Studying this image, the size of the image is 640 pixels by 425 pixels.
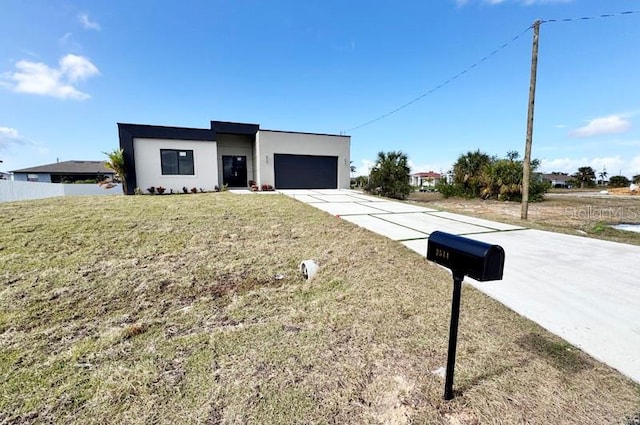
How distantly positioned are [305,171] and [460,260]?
15.5 metres

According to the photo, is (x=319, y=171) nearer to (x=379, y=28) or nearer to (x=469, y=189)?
(x=379, y=28)

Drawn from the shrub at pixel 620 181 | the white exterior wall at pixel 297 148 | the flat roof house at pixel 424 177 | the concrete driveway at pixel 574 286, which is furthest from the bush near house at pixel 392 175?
the shrub at pixel 620 181

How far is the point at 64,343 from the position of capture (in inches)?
81.9

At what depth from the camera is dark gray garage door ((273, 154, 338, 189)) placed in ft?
52.6

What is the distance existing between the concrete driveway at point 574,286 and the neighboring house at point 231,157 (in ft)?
36.3

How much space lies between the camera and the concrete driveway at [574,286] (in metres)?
2.09

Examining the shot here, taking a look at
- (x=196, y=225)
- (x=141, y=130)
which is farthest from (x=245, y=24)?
(x=196, y=225)

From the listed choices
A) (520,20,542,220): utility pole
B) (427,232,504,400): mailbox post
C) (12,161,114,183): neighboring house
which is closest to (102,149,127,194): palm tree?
(427,232,504,400): mailbox post

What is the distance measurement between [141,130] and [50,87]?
5577 mm

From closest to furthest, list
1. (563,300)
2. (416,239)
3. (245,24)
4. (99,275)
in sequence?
(563,300), (99,275), (416,239), (245,24)

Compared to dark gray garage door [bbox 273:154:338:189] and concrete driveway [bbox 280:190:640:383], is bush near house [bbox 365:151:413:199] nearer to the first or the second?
dark gray garage door [bbox 273:154:338:189]

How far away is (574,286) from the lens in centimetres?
308

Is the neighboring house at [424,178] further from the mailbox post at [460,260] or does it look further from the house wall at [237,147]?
the mailbox post at [460,260]

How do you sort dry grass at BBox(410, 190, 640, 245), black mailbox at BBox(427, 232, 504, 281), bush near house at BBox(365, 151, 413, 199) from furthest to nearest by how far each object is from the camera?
bush near house at BBox(365, 151, 413, 199) < dry grass at BBox(410, 190, 640, 245) < black mailbox at BBox(427, 232, 504, 281)
